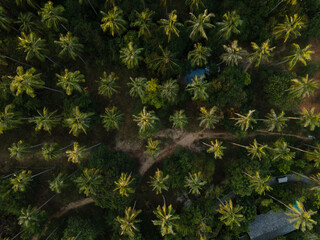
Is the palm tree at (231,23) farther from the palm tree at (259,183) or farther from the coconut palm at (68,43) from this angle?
the coconut palm at (68,43)

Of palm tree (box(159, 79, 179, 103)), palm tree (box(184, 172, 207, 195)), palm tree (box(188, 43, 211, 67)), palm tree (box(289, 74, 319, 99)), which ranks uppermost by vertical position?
palm tree (box(188, 43, 211, 67))

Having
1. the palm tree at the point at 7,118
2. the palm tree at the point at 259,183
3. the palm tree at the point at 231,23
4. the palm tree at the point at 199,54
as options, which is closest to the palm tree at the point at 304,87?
the palm tree at the point at 231,23

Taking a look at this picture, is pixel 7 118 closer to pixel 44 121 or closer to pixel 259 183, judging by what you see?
pixel 44 121

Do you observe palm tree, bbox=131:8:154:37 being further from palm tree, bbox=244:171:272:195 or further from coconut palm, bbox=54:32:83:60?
palm tree, bbox=244:171:272:195

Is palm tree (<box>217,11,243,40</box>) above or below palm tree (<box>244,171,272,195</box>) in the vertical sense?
above

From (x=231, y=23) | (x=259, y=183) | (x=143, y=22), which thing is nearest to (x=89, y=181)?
(x=259, y=183)

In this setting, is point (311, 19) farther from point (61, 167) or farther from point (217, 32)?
point (61, 167)

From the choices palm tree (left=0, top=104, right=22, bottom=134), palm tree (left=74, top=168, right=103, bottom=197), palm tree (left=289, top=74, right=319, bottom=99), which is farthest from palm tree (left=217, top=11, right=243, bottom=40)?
palm tree (left=0, top=104, right=22, bottom=134)
